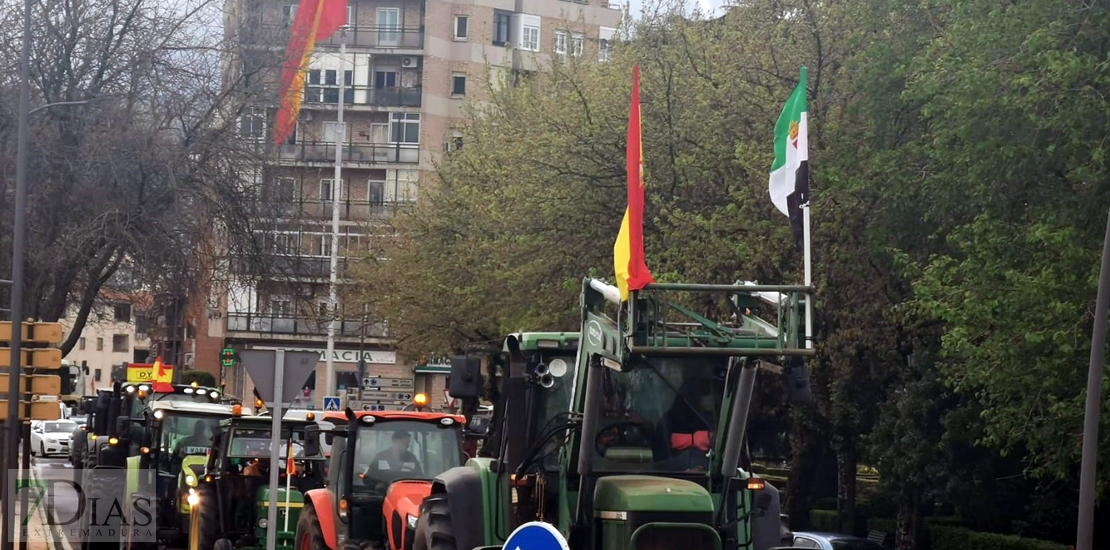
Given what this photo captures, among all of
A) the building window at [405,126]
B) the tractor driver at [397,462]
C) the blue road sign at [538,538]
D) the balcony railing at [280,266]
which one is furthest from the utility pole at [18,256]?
the building window at [405,126]

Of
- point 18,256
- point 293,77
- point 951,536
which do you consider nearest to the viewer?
point 18,256

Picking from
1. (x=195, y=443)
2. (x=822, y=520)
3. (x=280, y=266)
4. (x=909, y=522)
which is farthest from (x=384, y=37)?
(x=195, y=443)

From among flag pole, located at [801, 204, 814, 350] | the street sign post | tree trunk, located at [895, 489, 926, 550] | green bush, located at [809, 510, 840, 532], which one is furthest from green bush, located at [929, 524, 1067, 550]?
flag pole, located at [801, 204, 814, 350]

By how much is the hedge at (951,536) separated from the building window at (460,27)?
134 feet

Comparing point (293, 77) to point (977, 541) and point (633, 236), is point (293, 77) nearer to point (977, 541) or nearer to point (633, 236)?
point (977, 541)

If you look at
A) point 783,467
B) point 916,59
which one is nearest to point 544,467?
Answer: point 916,59

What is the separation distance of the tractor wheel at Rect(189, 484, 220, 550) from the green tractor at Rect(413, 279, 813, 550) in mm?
6870

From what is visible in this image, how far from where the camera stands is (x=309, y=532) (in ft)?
50.4

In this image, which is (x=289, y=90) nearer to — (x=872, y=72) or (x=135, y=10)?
(x=135, y=10)

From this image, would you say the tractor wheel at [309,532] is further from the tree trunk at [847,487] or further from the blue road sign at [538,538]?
the tree trunk at [847,487]

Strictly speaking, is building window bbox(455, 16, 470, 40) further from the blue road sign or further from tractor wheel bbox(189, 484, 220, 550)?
the blue road sign

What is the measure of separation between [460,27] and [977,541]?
4624 cm

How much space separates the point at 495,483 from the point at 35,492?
15.2 meters

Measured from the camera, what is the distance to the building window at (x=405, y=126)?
6831 cm
